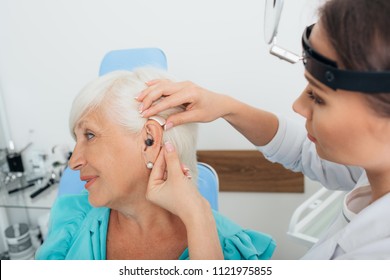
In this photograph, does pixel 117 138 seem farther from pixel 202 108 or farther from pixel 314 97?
pixel 314 97

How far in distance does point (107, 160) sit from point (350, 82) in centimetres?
62

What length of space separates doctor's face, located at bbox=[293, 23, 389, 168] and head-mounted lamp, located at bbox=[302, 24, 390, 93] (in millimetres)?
12

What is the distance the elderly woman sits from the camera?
958 millimetres

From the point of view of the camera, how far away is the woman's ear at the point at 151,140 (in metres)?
0.95

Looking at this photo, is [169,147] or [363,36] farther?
[169,147]

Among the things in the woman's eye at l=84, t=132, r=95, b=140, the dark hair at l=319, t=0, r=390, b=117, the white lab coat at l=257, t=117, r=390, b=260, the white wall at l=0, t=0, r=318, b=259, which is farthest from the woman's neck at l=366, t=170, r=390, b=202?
the white wall at l=0, t=0, r=318, b=259

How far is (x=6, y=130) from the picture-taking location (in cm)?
209

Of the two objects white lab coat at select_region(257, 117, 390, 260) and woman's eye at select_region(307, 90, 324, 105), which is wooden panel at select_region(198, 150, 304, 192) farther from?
woman's eye at select_region(307, 90, 324, 105)

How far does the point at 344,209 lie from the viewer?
83 cm

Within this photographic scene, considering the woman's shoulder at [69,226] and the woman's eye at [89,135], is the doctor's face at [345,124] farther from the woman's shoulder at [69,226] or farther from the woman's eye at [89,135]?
the woman's shoulder at [69,226]

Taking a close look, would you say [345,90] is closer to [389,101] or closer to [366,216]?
[389,101]

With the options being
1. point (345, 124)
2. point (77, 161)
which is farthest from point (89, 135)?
point (345, 124)

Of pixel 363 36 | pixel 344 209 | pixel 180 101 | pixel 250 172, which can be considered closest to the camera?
pixel 363 36

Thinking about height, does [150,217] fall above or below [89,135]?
below
